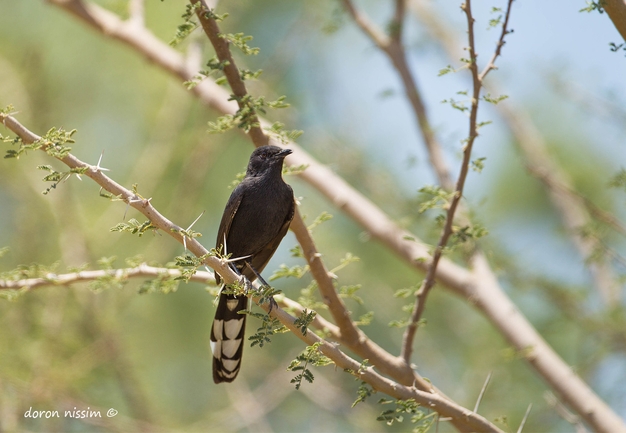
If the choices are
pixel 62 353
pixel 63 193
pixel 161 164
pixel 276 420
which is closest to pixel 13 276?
pixel 62 353

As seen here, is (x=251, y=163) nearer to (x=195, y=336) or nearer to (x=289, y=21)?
(x=289, y=21)

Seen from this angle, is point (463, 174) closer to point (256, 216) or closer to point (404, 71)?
point (256, 216)

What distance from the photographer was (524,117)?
8914 mm

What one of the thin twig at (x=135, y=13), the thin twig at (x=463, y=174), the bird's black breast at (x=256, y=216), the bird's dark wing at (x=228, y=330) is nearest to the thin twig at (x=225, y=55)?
the bird's black breast at (x=256, y=216)

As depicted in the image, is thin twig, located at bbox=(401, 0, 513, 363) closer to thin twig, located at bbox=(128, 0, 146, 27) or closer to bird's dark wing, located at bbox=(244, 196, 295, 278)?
bird's dark wing, located at bbox=(244, 196, 295, 278)

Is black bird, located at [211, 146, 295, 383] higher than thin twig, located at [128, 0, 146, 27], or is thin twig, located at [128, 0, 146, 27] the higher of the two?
thin twig, located at [128, 0, 146, 27]

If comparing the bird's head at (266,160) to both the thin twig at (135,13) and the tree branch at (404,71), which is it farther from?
the thin twig at (135,13)

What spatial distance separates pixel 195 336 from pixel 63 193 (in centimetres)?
450

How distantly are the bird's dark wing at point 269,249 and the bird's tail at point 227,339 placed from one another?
0.37 metres

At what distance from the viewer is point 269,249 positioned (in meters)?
5.11

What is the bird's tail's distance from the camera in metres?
4.80

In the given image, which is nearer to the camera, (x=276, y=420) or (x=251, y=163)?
(x=251, y=163)

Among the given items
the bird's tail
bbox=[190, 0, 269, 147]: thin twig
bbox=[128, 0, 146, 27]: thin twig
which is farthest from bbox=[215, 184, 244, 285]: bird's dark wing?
bbox=[128, 0, 146, 27]: thin twig

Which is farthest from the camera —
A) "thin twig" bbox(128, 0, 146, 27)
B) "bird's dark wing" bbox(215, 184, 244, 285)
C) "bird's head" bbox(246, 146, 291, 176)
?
"thin twig" bbox(128, 0, 146, 27)
